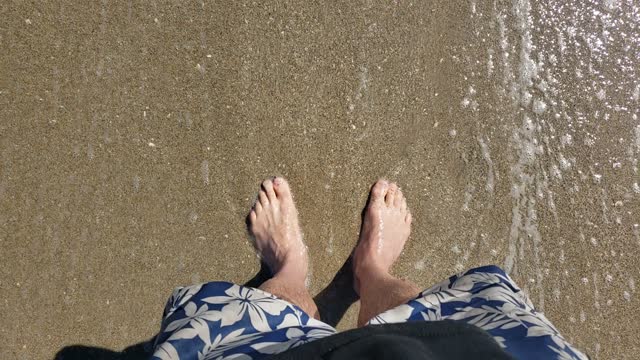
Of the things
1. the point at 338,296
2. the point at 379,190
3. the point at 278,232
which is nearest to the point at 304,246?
the point at 278,232

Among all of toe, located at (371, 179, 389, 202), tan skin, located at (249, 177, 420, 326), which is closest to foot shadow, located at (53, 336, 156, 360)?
tan skin, located at (249, 177, 420, 326)

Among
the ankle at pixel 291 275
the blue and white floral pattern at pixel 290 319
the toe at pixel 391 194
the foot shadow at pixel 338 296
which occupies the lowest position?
the foot shadow at pixel 338 296

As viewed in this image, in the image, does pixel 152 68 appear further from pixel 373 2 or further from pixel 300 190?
pixel 373 2

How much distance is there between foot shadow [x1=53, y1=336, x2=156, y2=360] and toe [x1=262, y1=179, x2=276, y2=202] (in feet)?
2.19

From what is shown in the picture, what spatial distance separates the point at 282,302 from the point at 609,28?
171 cm

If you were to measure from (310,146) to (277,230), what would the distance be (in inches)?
13.4

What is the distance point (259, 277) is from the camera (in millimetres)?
2176

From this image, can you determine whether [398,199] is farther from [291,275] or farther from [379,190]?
[291,275]

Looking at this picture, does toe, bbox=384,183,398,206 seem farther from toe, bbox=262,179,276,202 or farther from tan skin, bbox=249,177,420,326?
toe, bbox=262,179,276,202

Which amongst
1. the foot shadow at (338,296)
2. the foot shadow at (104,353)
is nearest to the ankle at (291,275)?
the foot shadow at (338,296)

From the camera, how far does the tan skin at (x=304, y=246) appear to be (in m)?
2.06

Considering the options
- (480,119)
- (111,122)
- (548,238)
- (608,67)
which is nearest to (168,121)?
(111,122)

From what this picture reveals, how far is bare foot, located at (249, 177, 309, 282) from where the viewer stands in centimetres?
211

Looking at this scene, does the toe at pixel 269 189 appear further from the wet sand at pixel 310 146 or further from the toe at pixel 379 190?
the toe at pixel 379 190
